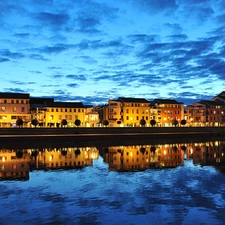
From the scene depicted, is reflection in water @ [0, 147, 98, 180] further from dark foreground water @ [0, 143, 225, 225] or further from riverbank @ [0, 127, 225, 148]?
riverbank @ [0, 127, 225, 148]

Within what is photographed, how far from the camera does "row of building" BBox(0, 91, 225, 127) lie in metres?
77.6

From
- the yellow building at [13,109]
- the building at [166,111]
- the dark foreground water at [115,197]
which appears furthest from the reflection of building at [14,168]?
the building at [166,111]

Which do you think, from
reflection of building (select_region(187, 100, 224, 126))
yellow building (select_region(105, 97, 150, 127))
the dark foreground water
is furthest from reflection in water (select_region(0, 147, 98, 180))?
reflection of building (select_region(187, 100, 224, 126))

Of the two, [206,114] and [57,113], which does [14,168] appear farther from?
[206,114]

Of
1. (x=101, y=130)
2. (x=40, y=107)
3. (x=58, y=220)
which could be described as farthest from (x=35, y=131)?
(x=58, y=220)

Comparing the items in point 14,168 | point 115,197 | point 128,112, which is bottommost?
point 115,197

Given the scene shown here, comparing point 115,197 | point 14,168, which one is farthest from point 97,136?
point 115,197

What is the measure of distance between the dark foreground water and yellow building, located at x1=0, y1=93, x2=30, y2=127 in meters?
51.0

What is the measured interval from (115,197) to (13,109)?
64.9 m

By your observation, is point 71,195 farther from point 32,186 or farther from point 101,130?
point 101,130

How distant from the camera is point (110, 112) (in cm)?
9444

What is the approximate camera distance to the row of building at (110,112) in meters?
77.6

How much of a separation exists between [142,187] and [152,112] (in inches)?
3109

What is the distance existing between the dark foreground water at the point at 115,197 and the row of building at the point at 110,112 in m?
52.6
